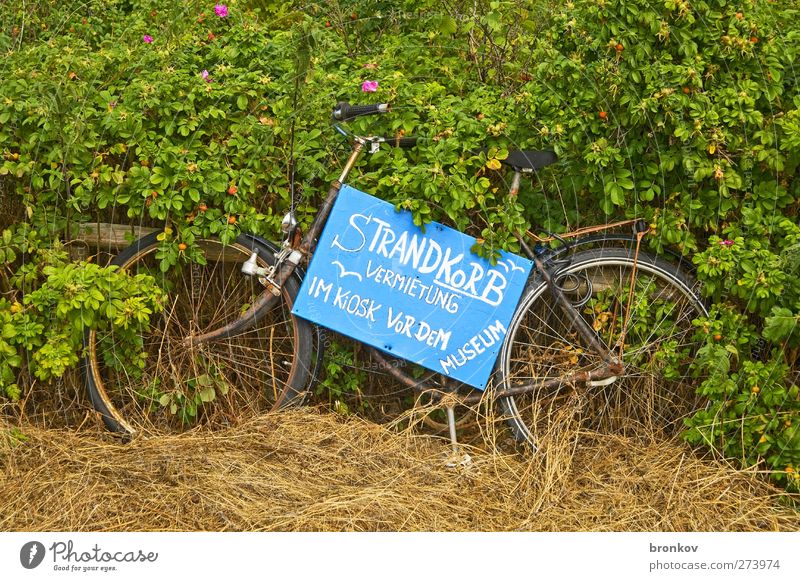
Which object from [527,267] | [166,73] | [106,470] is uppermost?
[166,73]

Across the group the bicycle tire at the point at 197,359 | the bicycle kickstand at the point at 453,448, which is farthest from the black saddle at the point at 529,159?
the bicycle tire at the point at 197,359

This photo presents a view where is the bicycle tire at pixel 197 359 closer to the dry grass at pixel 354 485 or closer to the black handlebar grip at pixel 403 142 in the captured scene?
the dry grass at pixel 354 485

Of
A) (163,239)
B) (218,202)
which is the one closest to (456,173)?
(218,202)

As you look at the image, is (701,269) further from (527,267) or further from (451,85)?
(451,85)

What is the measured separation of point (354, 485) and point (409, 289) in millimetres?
862

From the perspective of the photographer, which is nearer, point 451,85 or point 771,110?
point 771,110

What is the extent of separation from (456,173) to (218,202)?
3.45ft

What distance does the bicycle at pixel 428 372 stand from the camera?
410cm

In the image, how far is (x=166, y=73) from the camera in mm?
4207

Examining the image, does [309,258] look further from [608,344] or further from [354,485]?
[608,344]

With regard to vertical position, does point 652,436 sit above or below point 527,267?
below
